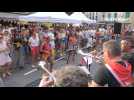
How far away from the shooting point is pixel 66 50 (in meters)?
3.91

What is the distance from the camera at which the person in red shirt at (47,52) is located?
3764 millimetres

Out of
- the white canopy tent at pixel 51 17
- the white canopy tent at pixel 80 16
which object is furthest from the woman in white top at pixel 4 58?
the white canopy tent at pixel 80 16

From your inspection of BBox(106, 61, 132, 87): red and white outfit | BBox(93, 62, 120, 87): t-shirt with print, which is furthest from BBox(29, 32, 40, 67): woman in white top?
BBox(106, 61, 132, 87): red and white outfit

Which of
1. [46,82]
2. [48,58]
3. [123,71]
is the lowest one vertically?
[46,82]

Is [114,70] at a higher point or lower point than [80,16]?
lower

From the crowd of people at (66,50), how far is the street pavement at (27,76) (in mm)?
62

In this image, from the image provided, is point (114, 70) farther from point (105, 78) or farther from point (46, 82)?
point (46, 82)

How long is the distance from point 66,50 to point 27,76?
2.28ft

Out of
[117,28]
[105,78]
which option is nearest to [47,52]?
[105,78]

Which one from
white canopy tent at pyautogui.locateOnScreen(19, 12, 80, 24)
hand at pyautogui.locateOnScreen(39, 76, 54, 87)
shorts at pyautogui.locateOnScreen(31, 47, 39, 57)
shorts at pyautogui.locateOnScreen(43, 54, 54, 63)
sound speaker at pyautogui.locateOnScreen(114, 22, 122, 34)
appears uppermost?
white canopy tent at pyautogui.locateOnScreen(19, 12, 80, 24)

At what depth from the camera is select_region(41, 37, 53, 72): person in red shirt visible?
3764 mm

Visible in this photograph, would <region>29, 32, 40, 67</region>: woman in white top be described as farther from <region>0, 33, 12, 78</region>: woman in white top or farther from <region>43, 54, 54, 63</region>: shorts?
<region>0, 33, 12, 78</region>: woman in white top

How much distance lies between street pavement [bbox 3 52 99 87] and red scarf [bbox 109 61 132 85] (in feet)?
1.04
